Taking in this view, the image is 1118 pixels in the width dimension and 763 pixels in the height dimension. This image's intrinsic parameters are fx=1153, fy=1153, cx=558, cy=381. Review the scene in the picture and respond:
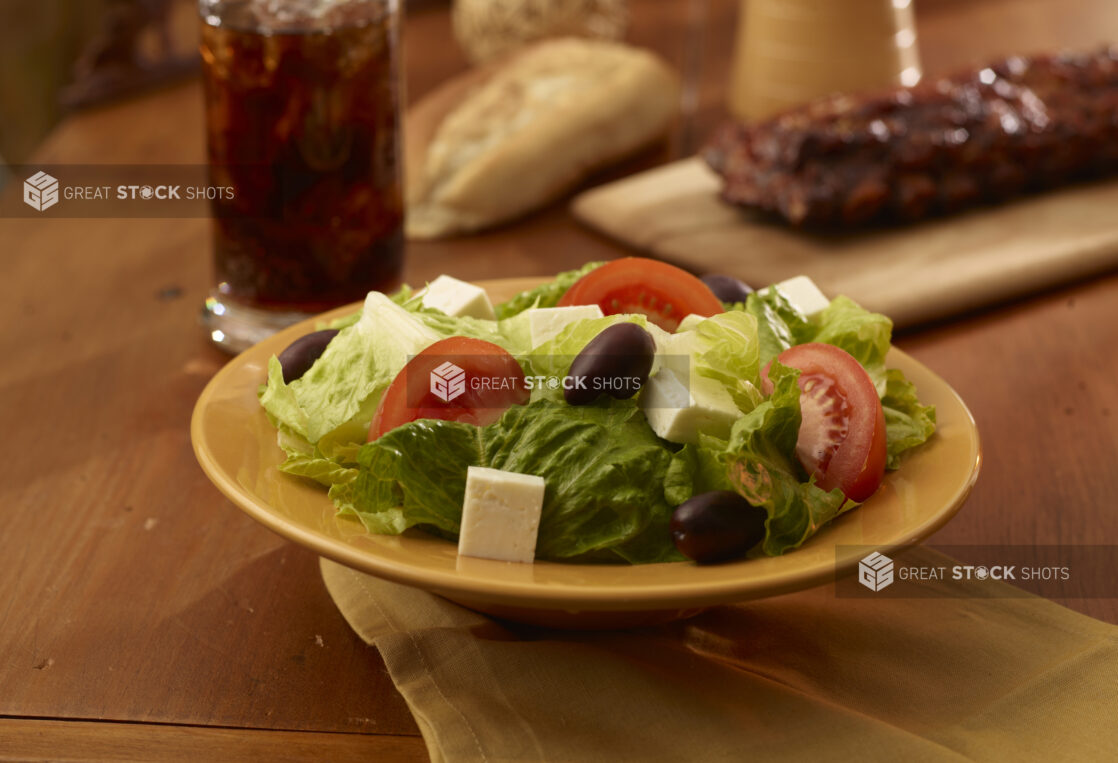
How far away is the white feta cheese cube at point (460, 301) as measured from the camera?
49.0 inches

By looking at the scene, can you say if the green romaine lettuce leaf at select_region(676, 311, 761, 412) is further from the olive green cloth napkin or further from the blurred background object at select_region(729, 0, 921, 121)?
the blurred background object at select_region(729, 0, 921, 121)

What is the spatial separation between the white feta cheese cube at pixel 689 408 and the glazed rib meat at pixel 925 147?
3.34 ft

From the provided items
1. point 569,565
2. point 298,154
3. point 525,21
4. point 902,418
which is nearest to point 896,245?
point 902,418

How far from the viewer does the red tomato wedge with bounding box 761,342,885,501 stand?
40.9 inches

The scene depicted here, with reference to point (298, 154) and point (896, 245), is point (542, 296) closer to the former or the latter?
point (298, 154)

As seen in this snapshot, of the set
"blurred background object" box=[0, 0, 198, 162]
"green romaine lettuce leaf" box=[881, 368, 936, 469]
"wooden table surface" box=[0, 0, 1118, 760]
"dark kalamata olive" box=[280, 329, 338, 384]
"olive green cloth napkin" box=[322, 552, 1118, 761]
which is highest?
"green romaine lettuce leaf" box=[881, 368, 936, 469]

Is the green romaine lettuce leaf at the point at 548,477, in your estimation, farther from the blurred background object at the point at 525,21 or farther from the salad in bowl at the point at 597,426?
the blurred background object at the point at 525,21

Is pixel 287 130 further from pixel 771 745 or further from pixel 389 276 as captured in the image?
pixel 771 745

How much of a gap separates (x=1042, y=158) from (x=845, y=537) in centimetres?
149

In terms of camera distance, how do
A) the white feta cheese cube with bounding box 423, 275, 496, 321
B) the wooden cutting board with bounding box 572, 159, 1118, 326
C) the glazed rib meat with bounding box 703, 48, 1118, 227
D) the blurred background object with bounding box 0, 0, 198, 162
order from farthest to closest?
1. the blurred background object with bounding box 0, 0, 198, 162
2. the glazed rib meat with bounding box 703, 48, 1118, 227
3. the wooden cutting board with bounding box 572, 159, 1118, 326
4. the white feta cheese cube with bounding box 423, 275, 496, 321

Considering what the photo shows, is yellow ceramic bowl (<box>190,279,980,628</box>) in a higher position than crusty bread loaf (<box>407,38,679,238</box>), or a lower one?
higher

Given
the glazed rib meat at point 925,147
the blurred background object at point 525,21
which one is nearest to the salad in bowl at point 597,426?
the glazed rib meat at point 925,147

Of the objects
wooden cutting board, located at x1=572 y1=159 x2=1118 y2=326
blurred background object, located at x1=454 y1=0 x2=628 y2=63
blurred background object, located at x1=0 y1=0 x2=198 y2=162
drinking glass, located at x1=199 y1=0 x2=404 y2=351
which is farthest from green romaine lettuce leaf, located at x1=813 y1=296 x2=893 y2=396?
blurred background object, located at x1=0 y1=0 x2=198 y2=162

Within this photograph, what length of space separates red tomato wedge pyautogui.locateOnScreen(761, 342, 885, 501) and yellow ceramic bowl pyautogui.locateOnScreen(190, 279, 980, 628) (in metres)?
0.03
